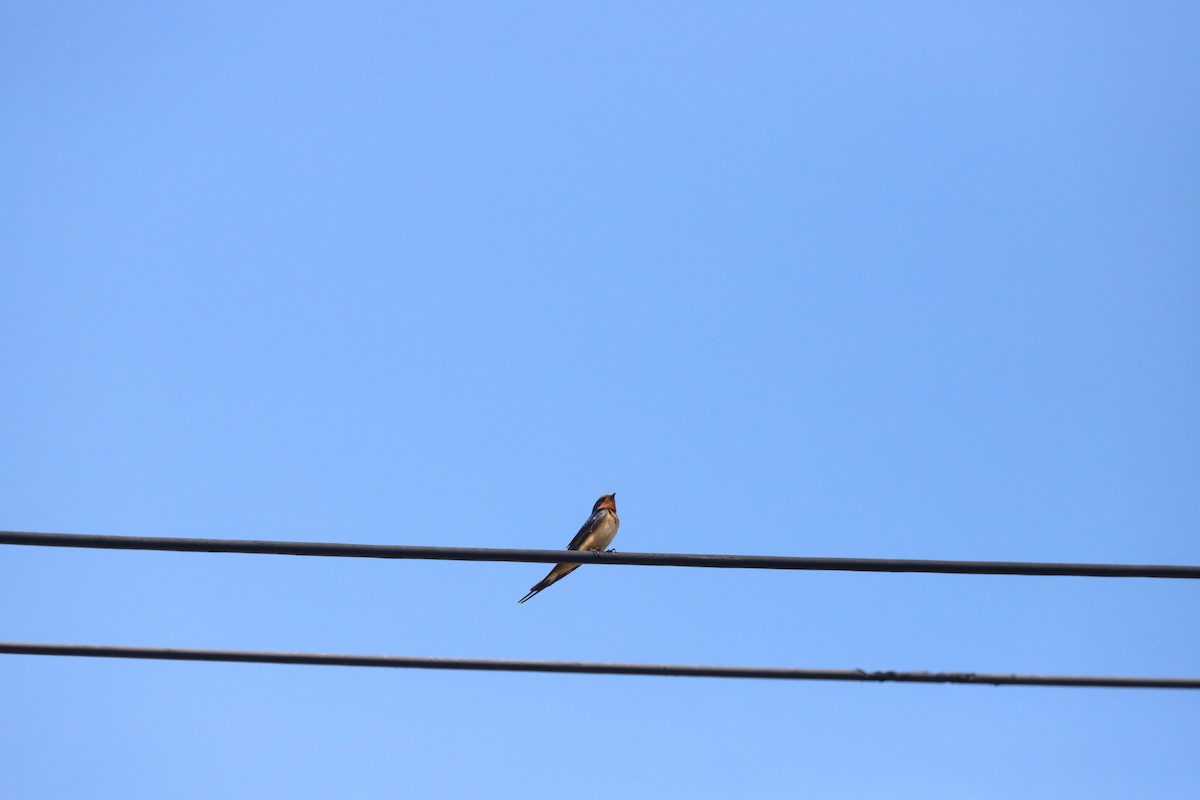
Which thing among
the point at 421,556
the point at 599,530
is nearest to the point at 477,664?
the point at 421,556

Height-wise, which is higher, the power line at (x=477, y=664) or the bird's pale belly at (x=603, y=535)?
the bird's pale belly at (x=603, y=535)

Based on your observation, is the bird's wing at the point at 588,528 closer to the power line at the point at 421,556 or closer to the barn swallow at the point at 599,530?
the barn swallow at the point at 599,530

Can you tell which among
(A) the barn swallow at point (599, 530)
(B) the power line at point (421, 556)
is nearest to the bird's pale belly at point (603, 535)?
(A) the barn swallow at point (599, 530)

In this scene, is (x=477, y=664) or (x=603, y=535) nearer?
(x=477, y=664)

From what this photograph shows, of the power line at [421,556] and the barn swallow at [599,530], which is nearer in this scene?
the power line at [421,556]

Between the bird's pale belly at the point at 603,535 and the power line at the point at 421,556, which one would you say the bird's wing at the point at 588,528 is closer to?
the bird's pale belly at the point at 603,535

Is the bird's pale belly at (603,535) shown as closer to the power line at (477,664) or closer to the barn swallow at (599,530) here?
the barn swallow at (599,530)

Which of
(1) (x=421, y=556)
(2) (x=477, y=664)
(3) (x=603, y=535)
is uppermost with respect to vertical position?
(3) (x=603, y=535)

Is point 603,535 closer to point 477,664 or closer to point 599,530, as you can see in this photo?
point 599,530

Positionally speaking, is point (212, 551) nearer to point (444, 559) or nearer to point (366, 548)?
point (366, 548)

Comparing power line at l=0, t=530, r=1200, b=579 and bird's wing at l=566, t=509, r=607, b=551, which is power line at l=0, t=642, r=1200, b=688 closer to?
power line at l=0, t=530, r=1200, b=579

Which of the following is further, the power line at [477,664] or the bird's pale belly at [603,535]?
the bird's pale belly at [603,535]

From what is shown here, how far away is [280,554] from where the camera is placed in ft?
15.7

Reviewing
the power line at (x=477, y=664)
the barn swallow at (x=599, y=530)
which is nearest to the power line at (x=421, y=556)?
the power line at (x=477, y=664)
